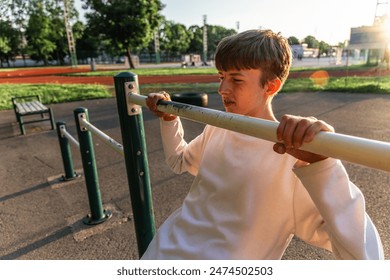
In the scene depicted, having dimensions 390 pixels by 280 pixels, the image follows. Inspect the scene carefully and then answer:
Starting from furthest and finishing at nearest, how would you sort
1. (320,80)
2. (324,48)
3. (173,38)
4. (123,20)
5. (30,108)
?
(324,48)
(173,38)
(123,20)
(320,80)
(30,108)

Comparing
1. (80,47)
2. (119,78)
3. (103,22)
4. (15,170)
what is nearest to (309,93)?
(15,170)

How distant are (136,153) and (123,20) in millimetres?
28085

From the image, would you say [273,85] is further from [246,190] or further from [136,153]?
[136,153]

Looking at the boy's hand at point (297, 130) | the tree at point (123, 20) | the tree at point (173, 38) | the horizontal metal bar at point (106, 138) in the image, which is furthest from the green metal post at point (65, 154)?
the tree at point (173, 38)

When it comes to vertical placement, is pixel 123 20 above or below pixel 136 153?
above

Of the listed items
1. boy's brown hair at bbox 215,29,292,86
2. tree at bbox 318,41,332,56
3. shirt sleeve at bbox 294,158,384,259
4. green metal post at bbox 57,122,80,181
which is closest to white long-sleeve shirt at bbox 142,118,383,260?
shirt sleeve at bbox 294,158,384,259

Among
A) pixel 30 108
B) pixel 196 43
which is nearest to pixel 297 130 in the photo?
pixel 30 108

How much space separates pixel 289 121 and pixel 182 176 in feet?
9.54

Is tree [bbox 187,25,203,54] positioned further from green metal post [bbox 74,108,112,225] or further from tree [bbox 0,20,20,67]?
green metal post [bbox 74,108,112,225]

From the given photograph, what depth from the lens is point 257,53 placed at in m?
1.09

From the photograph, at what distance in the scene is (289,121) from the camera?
699mm

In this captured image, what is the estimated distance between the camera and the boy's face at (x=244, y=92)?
1.10 metres

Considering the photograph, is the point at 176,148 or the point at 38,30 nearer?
the point at 176,148
